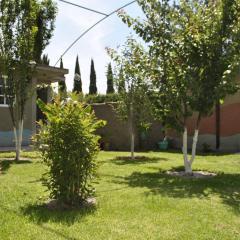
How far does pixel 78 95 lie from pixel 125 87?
8372mm

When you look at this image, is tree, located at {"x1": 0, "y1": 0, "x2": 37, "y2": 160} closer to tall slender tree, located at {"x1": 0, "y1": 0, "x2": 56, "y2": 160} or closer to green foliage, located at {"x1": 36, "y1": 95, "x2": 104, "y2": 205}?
tall slender tree, located at {"x1": 0, "y1": 0, "x2": 56, "y2": 160}

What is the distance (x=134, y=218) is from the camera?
22.1 feet

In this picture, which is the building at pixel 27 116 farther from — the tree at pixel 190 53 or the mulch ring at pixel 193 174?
the mulch ring at pixel 193 174

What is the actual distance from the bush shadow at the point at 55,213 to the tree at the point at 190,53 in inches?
196

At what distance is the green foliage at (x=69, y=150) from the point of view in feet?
23.7

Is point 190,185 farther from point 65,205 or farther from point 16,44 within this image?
point 16,44

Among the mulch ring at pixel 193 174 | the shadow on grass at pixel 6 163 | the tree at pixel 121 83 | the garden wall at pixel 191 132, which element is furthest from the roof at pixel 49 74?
the mulch ring at pixel 193 174

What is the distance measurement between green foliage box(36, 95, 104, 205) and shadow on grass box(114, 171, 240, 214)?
183cm

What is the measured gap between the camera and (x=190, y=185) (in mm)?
9734

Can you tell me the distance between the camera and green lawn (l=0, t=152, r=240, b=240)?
19.6 feet

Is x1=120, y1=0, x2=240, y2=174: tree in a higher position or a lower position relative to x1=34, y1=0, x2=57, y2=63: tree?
lower

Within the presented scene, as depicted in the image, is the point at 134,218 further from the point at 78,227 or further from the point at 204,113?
the point at 204,113

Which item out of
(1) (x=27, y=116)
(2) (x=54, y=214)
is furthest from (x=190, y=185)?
(1) (x=27, y=116)

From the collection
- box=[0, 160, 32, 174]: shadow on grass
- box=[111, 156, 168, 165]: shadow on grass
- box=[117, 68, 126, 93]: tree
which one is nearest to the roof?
box=[117, 68, 126, 93]: tree
